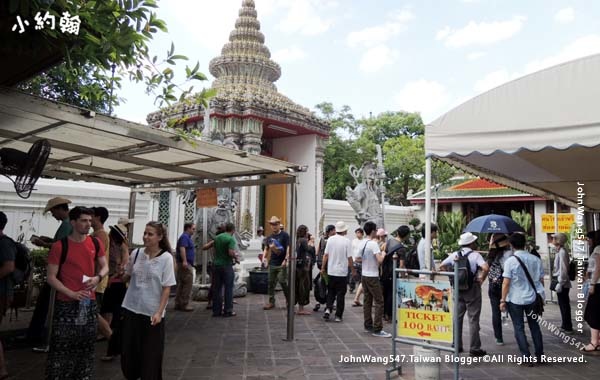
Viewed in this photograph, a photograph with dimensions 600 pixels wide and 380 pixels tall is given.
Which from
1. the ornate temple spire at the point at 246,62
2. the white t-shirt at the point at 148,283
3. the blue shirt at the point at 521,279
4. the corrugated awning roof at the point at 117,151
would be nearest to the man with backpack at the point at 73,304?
the white t-shirt at the point at 148,283

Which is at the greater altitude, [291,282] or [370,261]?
[370,261]

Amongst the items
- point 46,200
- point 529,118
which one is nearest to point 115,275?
point 529,118

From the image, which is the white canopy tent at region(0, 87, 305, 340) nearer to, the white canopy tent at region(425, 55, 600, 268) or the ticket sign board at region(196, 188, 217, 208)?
the ticket sign board at region(196, 188, 217, 208)

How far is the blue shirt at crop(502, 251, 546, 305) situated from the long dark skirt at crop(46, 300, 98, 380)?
462 centimetres

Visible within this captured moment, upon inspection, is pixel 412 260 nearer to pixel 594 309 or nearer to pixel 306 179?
pixel 594 309

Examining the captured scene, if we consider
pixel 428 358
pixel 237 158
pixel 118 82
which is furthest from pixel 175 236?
pixel 428 358

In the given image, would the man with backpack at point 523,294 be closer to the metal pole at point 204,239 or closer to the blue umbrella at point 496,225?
the blue umbrella at point 496,225

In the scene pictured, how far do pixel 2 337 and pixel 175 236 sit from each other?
18.7 ft

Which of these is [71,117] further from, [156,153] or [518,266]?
[518,266]

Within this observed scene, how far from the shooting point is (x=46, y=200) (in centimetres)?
1014

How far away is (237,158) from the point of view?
17.7 ft

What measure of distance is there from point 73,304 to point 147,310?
1.96 feet

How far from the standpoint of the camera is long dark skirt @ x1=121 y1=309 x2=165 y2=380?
358cm

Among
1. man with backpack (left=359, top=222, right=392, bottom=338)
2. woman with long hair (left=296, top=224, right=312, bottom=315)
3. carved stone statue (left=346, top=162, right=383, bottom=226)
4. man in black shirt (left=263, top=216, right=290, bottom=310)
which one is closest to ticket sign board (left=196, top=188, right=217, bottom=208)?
man in black shirt (left=263, top=216, right=290, bottom=310)
